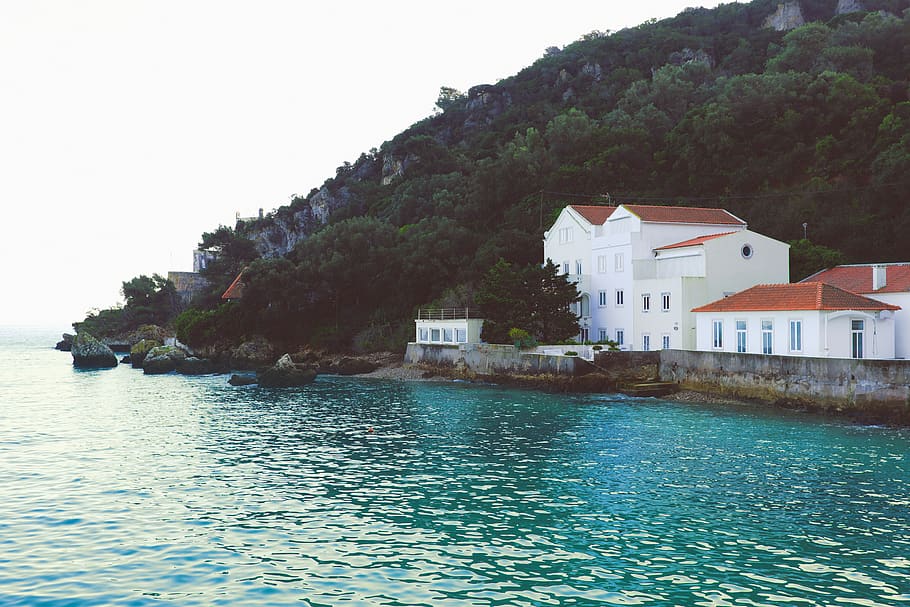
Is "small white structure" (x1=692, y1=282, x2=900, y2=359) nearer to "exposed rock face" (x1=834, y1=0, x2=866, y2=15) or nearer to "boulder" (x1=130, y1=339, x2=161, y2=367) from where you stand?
"boulder" (x1=130, y1=339, x2=161, y2=367)

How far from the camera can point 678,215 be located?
57.0 metres

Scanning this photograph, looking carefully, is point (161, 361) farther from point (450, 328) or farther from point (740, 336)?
point (740, 336)

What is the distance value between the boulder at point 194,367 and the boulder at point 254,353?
783 cm

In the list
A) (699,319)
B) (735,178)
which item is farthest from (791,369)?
(735,178)

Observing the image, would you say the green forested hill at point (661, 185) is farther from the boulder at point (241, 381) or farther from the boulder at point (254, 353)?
the boulder at point (241, 381)

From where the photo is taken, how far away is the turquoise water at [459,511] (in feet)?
45.8

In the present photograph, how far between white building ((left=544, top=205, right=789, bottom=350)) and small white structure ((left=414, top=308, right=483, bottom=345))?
30.0 ft

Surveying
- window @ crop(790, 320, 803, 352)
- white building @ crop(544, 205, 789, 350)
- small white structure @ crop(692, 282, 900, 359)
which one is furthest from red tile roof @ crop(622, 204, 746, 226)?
window @ crop(790, 320, 803, 352)

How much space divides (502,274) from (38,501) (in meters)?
43.0

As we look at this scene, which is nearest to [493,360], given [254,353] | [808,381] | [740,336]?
[740,336]

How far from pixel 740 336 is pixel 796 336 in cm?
402

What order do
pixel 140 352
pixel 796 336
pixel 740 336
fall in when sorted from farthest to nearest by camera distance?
pixel 140 352 < pixel 740 336 < pixel 796 336

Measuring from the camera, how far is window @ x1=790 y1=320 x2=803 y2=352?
132 feet

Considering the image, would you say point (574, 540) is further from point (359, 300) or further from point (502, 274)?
point (359, 300)
